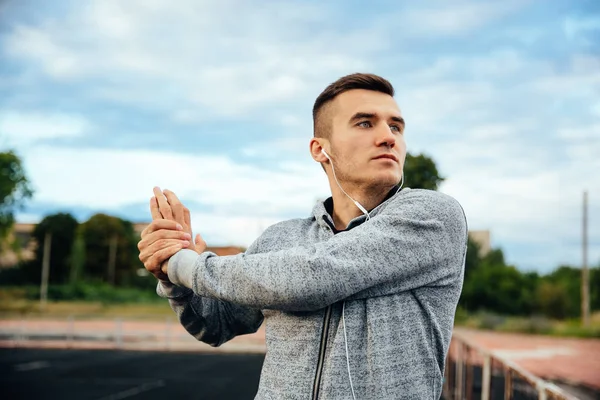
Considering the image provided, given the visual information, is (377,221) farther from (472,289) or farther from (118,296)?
(118,296)

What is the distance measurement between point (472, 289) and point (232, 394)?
28500 mm

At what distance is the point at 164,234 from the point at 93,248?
72449 mm

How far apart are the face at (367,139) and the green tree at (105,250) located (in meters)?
69.1

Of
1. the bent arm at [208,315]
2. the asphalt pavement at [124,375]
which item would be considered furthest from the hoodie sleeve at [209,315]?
the asphalt pavement at [124,375]

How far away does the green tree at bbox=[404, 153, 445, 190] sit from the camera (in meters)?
4.23

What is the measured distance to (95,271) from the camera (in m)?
70.1

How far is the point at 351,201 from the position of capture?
1.82m

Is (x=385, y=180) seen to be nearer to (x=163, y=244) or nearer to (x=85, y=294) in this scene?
(x=163, y=244)

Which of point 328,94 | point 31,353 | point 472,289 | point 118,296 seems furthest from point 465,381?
point 118,296

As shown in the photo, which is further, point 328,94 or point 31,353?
point 31,353

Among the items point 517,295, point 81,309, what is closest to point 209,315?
point 517,295

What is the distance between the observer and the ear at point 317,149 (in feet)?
6.29

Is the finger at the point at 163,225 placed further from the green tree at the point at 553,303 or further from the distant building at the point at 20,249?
the distant building at the point at 20,249

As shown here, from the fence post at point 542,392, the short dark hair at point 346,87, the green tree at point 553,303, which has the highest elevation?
the short dark hair at point 346,87
